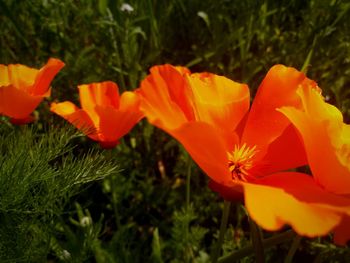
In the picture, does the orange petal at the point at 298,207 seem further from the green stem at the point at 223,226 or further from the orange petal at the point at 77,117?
the orange petal at the point at 77,117

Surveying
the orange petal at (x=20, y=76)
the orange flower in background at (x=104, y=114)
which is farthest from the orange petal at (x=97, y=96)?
the orange petal at (x=20, y=76)

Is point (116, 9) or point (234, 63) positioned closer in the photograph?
point (116, 9)

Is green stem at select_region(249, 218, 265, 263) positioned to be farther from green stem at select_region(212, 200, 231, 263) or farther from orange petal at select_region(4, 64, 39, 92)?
orange petal at select_region(4, 64, 39, 92)

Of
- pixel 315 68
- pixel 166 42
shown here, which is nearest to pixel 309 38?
pixel 315 68

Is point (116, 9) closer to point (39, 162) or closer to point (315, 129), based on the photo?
point (39, 162)

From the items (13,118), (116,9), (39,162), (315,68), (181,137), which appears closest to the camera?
(181,137)

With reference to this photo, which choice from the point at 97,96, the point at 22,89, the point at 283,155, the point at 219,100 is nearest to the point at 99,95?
the point at 97,96

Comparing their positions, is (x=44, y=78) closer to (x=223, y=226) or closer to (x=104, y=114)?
(x=104, y=114)
